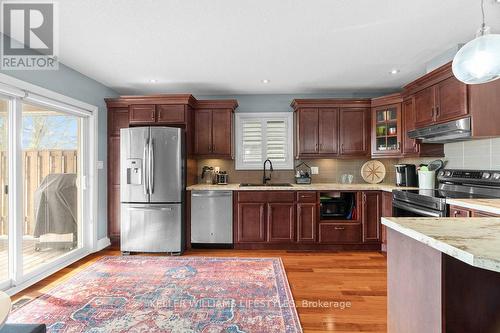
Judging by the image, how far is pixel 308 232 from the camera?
12.3ft

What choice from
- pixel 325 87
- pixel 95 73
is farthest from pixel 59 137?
pixel 325 87

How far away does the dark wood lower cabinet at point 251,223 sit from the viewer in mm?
3766

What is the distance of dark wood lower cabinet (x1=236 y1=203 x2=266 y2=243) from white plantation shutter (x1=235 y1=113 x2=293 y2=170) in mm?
843

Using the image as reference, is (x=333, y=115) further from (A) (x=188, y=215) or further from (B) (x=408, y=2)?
(A) (x=188, y=215)

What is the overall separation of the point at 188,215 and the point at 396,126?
319 centimetres

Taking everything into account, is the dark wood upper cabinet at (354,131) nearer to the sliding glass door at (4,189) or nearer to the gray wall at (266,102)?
the gray wall at (266,102)

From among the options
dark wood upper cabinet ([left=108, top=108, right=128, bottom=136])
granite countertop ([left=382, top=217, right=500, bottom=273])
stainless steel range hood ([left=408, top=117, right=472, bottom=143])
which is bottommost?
Answer: granite countertop ([left=382, top=217, right=500, bottom=273])

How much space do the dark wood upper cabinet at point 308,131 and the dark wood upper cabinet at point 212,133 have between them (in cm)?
109

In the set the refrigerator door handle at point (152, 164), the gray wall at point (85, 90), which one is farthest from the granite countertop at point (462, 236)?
the gray wall at point (85, 90)

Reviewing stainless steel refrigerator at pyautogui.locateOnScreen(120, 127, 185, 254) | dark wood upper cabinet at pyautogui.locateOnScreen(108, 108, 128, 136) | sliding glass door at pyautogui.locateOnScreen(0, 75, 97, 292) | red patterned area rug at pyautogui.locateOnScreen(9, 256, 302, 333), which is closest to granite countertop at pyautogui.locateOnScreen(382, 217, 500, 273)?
red patterned area rug at pyautogui.locateOnScreen(9, 256, 302, 333)

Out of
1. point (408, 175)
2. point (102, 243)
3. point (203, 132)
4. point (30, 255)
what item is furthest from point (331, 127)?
point (30, 255)

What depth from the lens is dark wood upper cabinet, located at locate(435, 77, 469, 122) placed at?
2.59 m

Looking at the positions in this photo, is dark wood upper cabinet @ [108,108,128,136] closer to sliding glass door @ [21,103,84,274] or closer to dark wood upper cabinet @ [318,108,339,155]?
sliding glass door @ [21,103,84,274]

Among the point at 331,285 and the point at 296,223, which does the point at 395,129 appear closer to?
the point at 296,223
